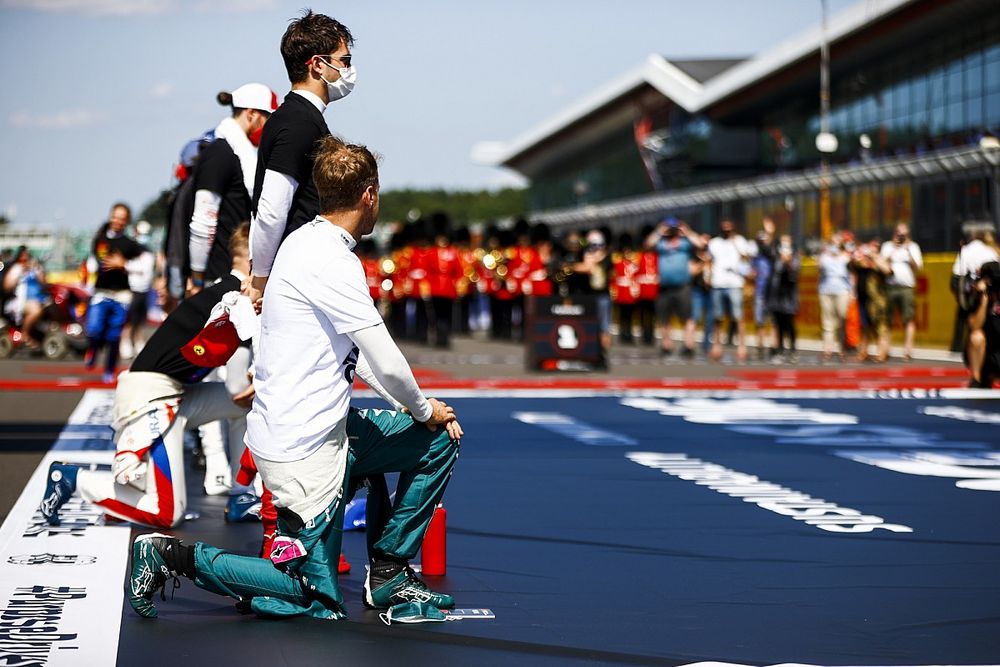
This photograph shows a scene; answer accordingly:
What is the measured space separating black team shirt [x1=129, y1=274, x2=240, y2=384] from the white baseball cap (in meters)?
0.98

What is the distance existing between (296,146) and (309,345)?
122cm

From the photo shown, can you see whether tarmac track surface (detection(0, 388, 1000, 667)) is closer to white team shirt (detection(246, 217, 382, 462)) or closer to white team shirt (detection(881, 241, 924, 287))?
white team shirt (detection(246, 217, 382, 462))

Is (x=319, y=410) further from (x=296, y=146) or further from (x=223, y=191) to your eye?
(x=223, y=191)

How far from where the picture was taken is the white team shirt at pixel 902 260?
68.6 feet

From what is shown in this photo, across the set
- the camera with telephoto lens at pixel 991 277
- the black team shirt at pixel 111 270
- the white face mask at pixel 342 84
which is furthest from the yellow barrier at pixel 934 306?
the white face mask at pixel 342 84

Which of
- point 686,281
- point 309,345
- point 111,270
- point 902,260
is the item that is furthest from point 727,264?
point 309,345

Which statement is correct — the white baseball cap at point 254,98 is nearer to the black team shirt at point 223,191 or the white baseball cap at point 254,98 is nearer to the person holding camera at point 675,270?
the black team shirt at point 223,191

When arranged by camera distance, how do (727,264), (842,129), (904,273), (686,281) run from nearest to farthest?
(727,264), (904,273), (686,281), (842,129)

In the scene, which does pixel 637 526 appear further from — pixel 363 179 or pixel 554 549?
pixel 363 179

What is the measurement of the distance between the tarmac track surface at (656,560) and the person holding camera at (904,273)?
9.52m

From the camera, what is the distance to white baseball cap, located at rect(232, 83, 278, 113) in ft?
25.5

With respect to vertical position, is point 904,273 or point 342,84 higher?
point 342,84

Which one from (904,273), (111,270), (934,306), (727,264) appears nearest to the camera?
(111,270)

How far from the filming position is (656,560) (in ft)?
21.2
